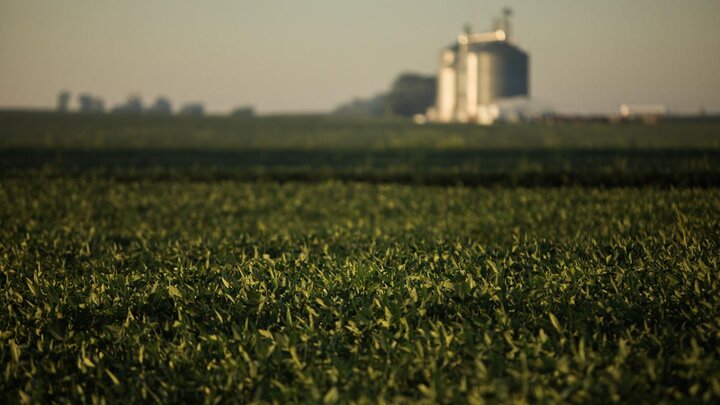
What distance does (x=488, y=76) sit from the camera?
318 ft

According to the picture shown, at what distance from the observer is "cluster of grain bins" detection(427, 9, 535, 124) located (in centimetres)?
9588

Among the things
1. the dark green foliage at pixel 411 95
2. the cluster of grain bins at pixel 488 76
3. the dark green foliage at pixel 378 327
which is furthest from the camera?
the dark green foliage at pixel 411 95

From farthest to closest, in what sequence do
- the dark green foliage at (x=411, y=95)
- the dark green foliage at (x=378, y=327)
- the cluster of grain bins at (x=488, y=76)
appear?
the dark green foliage at (x=411, y=95)
the cluster of grain bins at (x=488, y=76)
the dark green foliage at (x=378, y=327)

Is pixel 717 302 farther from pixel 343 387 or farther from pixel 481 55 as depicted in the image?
pixel 481 55

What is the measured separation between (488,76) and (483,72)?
0.94 metres

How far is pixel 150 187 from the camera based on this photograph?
2344cm

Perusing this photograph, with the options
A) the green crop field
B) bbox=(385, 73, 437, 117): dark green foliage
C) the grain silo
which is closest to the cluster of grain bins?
the grain silo

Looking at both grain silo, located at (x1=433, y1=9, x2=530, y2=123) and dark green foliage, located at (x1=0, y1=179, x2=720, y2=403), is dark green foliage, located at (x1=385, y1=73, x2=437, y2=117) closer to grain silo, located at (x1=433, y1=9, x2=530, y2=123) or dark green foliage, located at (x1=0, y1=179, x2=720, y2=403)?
grain silo, located at (x1=433, y1=9, x2=530, y2=123)

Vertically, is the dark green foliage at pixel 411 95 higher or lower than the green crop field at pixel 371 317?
higher

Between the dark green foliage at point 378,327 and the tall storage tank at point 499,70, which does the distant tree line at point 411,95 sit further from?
the dark green foliage at point 378,327

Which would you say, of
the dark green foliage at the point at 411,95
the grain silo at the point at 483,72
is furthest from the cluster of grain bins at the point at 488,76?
the dark green foliage at the point at 411,95

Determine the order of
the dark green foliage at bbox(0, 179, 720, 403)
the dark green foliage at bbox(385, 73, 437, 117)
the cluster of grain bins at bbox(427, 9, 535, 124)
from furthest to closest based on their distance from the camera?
the dark green foliage at bbox(385, 73, 437, 117)
the cluster of grain bins at bbox(427, 9, 535, 124)
the dark green foliage at bbox(0, 179, 720, 403)

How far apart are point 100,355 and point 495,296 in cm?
328

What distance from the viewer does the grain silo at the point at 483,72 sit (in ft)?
315
